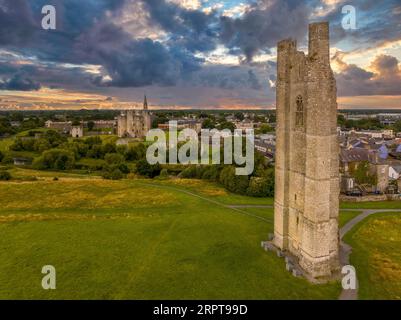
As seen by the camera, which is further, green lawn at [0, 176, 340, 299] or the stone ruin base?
the stone ruin base

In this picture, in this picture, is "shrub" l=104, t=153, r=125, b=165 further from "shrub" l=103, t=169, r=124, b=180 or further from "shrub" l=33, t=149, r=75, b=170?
"shrub" l=103, t=169, r=124, b=180

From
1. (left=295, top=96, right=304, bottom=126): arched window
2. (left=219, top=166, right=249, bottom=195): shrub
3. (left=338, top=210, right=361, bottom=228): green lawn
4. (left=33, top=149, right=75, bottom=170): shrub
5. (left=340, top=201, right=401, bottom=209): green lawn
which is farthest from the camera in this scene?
(left=33, top=149, right=75, bottom=170): shrub

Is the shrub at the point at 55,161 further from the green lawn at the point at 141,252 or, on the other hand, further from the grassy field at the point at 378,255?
the grassy field at the point at 378,255

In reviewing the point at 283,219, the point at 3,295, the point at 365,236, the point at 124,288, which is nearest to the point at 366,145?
the point at 365,236

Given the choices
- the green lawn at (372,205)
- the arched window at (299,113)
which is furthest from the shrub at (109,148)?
the arched window at (299,113)

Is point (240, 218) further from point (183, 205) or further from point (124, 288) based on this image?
point (124, 288)

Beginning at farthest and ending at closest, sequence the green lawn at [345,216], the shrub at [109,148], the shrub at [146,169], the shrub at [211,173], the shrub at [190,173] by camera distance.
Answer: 1. the shrub at [109,148]
2. the shrub at [146,169]
3. the shrub at [190,173]
4. the shrub at [211,173]
5. the green lawn at [345,216]

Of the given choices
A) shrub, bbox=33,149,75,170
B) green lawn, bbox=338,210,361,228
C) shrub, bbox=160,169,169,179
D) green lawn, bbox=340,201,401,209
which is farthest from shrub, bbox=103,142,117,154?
green lawn, bbox=338,210,361,228
